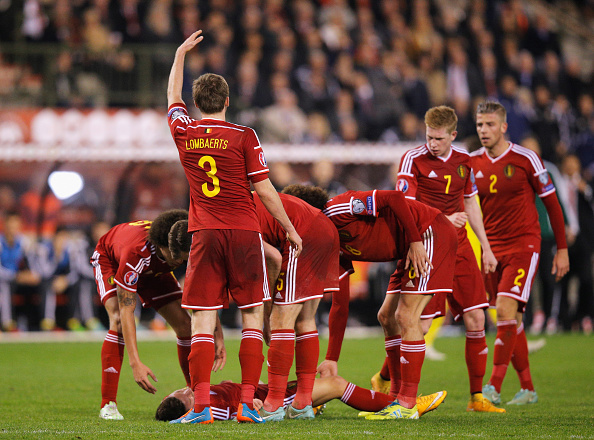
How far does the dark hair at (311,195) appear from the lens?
6.30 metres

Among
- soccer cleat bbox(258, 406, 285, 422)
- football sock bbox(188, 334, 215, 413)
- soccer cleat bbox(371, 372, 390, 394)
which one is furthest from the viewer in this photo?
soccer cleat bbox(371, 372, 390, 394)

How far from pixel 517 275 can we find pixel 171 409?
137 inches

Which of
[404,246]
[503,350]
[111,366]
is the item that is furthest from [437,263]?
[111,366]

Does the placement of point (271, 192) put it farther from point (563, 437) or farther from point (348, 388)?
point (563, 437)

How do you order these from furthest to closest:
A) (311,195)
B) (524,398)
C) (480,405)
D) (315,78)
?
(315,78) → (524,398) → (480,405) → (311,195)

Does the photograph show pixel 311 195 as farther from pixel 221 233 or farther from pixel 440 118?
pixel 440 118

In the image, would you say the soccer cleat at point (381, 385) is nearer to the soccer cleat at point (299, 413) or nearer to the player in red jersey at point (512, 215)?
the player in red jersey at point (512, 215)

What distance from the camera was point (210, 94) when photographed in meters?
5.54

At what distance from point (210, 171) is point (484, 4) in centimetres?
1709

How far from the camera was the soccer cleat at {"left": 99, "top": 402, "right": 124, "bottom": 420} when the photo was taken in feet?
19.7

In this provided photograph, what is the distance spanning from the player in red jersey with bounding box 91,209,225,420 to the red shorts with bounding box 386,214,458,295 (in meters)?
1.50

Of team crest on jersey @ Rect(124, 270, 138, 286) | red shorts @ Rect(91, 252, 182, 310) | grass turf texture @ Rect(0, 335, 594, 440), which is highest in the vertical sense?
team crest on jersey @ Rect(124, 270, 138, 286)

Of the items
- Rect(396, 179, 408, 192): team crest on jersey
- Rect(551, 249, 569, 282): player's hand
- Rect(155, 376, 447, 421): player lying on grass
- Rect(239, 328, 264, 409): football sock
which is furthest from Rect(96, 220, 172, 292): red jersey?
Rect(551, 249, 569, 282): player's hand

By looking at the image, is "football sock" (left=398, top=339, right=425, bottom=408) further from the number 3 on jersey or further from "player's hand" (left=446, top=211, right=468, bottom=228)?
the number 3 on jersey
